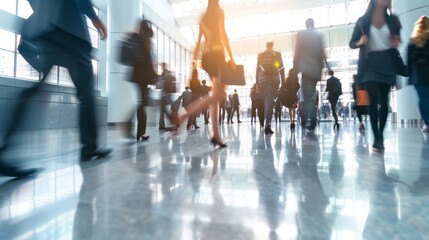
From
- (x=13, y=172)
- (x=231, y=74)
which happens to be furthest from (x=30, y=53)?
(x=231, y=74)

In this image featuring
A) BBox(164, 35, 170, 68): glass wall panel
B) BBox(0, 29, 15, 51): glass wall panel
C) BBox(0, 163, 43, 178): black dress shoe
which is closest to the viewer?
BBox(0, 163, 43, 178): black dress shoe

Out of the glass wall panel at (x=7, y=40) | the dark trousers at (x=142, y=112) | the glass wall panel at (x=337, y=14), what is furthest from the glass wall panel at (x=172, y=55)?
the dark trousers at (x=142, y=112)

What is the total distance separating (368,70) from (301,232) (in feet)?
8.57

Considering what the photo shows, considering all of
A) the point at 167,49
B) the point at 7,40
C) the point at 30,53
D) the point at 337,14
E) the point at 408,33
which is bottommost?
the point at 30,53

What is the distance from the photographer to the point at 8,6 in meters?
8.68

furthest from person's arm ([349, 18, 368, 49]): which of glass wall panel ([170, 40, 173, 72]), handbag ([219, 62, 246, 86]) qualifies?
glass wall panel ([170, 40, 173, 72])

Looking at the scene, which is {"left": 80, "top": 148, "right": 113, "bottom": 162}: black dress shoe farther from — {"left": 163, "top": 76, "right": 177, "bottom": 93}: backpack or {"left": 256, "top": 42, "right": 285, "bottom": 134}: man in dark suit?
{"left": 256, "top": 42, "right": 285, "bottom": 134}: man in dark suit

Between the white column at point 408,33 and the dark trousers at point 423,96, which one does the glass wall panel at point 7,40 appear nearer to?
the dark trousers at point 423,96

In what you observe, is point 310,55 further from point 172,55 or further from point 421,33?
point 172,55

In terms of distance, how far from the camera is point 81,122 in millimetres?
2416

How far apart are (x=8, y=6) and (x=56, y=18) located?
9.33 meters

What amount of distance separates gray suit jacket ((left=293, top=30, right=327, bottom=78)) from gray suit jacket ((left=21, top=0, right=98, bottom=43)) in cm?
301

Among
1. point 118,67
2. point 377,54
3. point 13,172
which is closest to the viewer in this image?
point 13,172

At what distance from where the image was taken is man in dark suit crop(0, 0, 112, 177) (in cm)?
202
